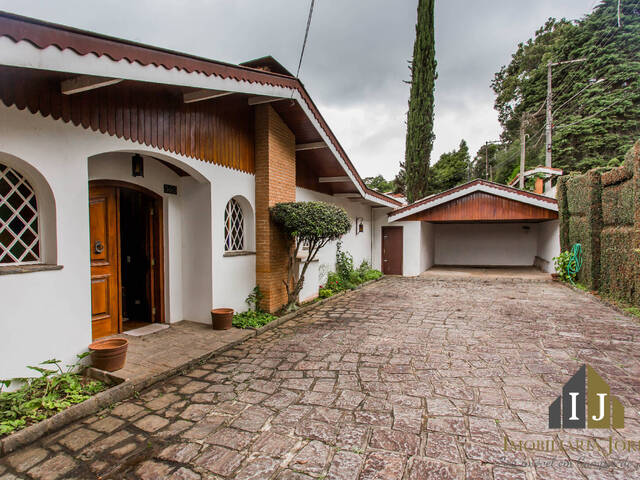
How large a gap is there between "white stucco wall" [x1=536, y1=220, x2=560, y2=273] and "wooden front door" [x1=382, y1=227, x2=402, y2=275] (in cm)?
614

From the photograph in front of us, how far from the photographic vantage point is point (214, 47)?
8656 mm

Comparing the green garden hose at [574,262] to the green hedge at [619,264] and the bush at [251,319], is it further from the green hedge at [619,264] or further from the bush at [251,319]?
the bush at [251,319]

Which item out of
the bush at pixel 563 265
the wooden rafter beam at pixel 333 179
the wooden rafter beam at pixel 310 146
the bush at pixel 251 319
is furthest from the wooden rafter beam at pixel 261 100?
the bush at pixel 563 265

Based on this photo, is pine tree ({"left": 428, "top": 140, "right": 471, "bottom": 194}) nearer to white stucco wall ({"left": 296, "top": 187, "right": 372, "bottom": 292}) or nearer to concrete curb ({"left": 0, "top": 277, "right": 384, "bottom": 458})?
white stucco wall ({"left": 296, "top": 187, "right": 372, "bottom": 292})

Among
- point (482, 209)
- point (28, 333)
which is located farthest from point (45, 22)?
point (482, 209)

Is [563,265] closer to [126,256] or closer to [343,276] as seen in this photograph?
[343,276]

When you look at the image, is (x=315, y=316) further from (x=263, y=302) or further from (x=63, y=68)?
(x=63, y=68)

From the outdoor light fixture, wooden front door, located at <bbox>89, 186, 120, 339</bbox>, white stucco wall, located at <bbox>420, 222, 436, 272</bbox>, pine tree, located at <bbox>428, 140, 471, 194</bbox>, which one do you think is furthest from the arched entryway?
pine tree, located at <bbox>428, 140, 471, 194</bbox>

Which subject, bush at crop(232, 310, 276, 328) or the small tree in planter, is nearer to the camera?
bush at crop(232, 310, 276, 328)

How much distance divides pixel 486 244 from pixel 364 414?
18197 millimetres

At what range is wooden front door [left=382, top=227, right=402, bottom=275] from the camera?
45.9ft

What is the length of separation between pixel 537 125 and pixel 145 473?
108 ft

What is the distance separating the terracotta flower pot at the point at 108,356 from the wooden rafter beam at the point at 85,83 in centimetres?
275

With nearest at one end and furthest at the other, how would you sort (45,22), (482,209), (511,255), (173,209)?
(45,22) → (173,209) → (482,209) → (511,255)
